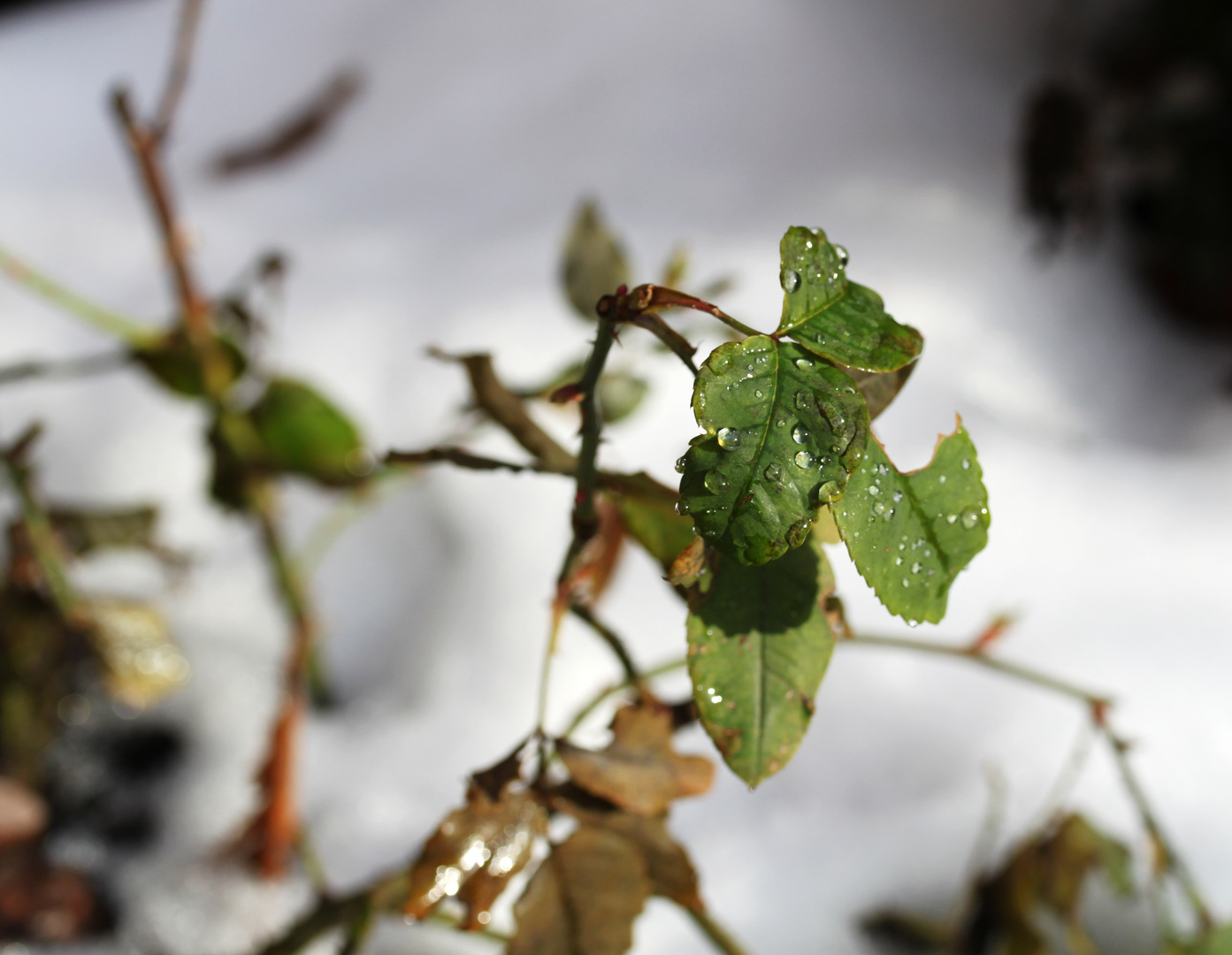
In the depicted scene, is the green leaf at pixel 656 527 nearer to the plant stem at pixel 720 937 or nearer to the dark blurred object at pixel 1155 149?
the plant stem at pixel 720 937

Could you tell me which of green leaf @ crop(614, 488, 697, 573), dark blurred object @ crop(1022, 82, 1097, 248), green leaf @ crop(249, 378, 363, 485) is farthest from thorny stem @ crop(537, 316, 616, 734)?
dark blurred object @ crop(1022, 82, 1097, 248)

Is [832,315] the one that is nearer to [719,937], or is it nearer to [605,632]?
[605,632]

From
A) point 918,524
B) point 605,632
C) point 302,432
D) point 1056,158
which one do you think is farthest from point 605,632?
point 1056,158

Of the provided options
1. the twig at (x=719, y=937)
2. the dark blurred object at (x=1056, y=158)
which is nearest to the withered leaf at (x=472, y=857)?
the twig at (x=719, y=937)

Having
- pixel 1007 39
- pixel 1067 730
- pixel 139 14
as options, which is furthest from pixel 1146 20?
pixel 139 14

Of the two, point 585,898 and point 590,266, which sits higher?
point 590,266

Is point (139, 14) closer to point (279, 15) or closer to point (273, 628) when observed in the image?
point (279, 15)

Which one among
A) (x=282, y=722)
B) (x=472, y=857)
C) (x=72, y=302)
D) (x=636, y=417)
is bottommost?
(x=472, y=857)
